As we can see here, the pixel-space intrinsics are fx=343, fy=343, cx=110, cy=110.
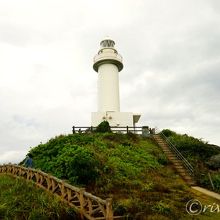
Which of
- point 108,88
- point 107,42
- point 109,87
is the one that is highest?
point 107,42

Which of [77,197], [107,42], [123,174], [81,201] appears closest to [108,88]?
[107,42]

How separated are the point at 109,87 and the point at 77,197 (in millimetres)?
27409

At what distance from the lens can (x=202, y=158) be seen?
27.2m

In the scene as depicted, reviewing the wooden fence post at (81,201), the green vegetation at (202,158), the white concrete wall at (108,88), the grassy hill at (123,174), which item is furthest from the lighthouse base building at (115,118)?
the wooden fence post at (81,201)

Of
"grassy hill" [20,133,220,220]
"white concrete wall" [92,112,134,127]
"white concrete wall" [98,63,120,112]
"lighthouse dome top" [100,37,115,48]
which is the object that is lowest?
"grassy hill" [20,133,220,220]

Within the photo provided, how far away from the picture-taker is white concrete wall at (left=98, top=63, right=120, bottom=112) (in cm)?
3947

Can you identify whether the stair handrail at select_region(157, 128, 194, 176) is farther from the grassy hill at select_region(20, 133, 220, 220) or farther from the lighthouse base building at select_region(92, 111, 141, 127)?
the lighthouse base building at select_region(92, 111, 141, 127)

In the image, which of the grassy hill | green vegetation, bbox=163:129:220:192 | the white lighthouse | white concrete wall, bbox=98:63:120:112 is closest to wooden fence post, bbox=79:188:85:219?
the grassy hill

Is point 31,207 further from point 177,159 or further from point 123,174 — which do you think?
point 177,159

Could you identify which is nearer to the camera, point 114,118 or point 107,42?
point 114,118

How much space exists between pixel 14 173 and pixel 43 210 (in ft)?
30.7

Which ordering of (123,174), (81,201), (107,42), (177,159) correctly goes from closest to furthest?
(81,201)
(123,174)
(177,159)
(107,42)

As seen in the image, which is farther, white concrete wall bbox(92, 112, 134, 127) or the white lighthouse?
the white lighthouse

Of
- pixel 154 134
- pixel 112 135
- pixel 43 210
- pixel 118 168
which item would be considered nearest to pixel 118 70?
pixel 154 134
